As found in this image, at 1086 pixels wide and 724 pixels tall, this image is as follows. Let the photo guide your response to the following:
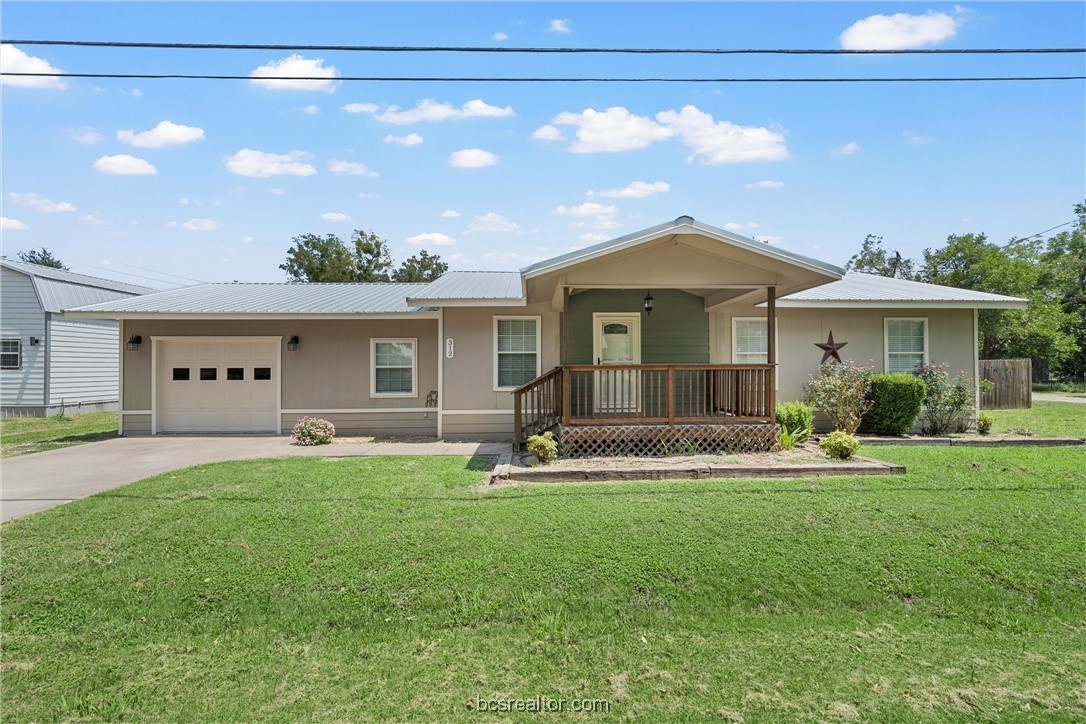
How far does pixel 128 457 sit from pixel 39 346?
11.5 meters

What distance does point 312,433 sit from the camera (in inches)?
404

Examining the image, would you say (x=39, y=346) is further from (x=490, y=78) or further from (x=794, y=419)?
(x=794, y=419)

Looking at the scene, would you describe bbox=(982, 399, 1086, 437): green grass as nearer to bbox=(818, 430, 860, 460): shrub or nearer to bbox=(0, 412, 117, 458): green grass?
bbox=(818, 430, 860, 460): shrub

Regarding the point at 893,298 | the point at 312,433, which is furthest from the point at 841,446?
the point at 312,433

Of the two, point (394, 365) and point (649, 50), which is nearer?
point (649, 50)

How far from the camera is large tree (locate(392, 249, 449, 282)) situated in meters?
32.4

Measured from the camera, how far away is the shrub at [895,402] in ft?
32.9

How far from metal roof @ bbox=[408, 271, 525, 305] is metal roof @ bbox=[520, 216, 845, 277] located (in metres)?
1.58

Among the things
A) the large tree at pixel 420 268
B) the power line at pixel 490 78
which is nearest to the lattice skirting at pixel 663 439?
the power line at pixel 490 78

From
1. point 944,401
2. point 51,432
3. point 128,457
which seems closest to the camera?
point 128,457

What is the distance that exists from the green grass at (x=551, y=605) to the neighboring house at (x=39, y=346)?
14757 millimetres

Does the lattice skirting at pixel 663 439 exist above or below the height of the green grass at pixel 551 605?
above

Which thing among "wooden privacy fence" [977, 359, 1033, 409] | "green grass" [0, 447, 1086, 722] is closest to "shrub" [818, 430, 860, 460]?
"green grass" [0, 447, 1086, 722]

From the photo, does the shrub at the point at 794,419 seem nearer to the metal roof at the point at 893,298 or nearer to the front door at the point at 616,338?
the metal roof at the point at 893,298
